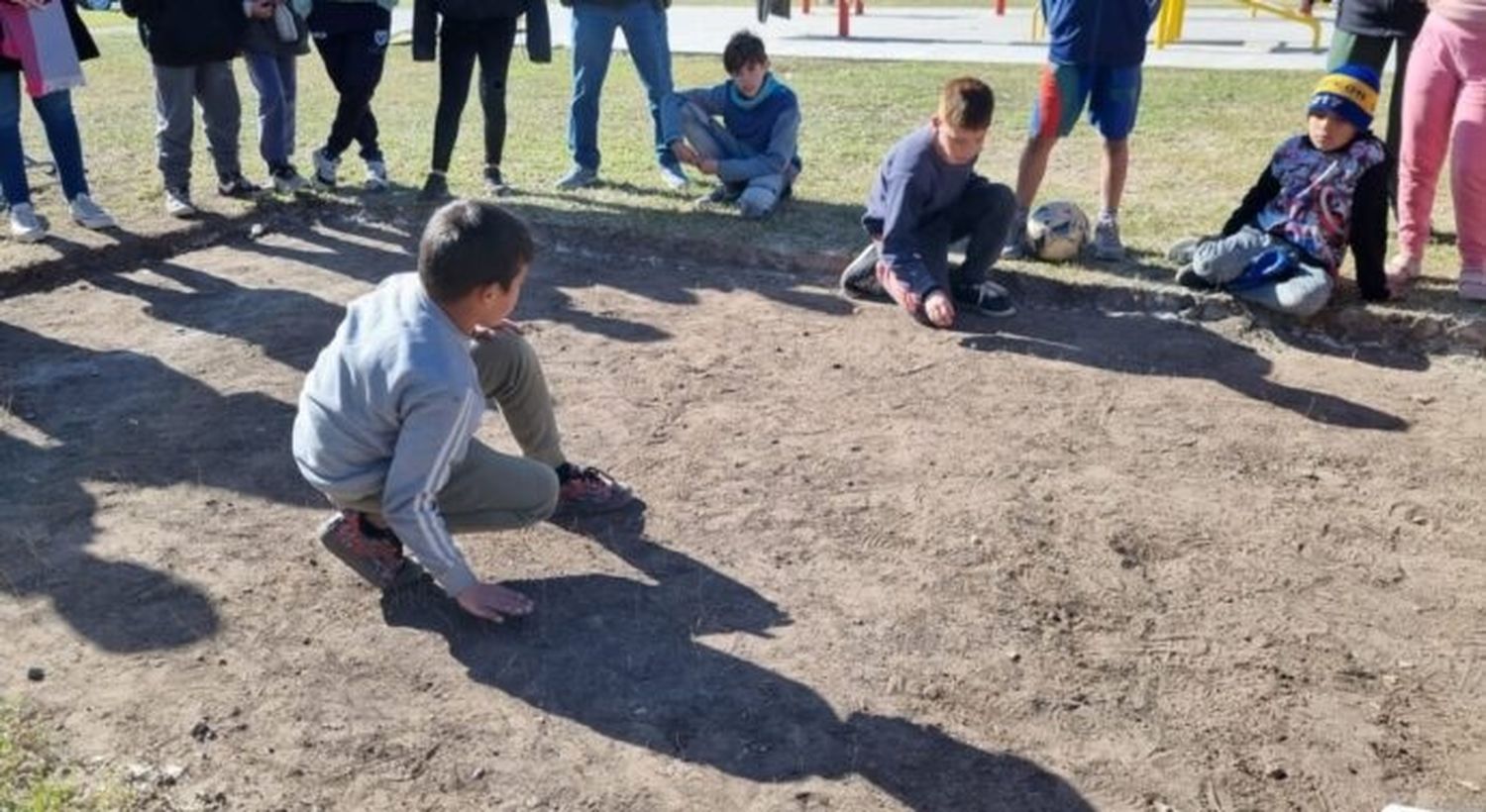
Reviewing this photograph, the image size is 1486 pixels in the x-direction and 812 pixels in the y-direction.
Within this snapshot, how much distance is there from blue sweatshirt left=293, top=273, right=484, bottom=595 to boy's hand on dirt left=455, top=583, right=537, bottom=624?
41 millimetres

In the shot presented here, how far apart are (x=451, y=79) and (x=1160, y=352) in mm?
3853

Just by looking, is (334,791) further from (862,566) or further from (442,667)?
(862,566)

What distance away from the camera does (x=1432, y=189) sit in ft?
18.3

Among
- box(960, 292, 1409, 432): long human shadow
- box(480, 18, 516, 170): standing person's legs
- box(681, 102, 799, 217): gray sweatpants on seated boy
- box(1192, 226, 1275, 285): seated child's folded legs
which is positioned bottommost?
box(960, 292, 1409, 432): long human shadow

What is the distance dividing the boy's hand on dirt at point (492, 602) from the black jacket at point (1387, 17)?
4609 millimetres

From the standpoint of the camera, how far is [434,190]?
7188 mm

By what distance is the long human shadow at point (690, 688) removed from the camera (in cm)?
292

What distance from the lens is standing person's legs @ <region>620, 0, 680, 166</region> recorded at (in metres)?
7.40

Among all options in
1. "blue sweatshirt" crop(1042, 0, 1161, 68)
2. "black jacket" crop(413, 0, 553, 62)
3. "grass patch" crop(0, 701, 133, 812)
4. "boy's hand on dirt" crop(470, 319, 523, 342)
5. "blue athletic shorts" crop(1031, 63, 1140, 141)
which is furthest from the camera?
"black jacket" crop(413, 0, 553, 62)

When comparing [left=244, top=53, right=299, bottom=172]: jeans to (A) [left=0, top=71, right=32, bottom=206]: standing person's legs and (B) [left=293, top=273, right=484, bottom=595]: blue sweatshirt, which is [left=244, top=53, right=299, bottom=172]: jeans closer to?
(A) [left=0, top=71, right=32, bottom=206]: standing person's legs

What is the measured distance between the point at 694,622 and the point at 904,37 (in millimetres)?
13530

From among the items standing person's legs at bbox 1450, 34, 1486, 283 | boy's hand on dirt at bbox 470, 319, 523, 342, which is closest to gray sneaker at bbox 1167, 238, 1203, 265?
standing person's legs at bbox 1450, 34, 1486, 283

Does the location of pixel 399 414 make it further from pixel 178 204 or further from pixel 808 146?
pixel 808 146

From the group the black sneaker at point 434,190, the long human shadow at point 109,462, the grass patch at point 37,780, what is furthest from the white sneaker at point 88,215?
the grass patch at point 37,780
